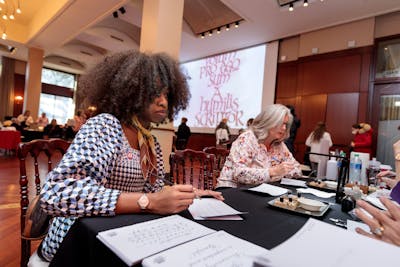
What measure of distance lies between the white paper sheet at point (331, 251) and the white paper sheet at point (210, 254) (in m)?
0.10

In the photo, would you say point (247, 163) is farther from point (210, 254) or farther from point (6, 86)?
point (6, 86)

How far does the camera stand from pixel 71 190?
2.24 ft

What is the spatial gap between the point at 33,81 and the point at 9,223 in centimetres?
725

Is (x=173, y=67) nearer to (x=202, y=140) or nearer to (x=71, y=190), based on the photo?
(x=71, y=190)

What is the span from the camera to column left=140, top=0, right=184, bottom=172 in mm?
3295

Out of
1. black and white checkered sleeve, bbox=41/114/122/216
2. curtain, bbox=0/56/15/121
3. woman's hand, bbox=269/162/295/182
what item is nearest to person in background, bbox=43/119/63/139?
curtain, bbox=0/56/15/121

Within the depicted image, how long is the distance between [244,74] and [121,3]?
383 cm

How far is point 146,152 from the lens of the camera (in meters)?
0.99

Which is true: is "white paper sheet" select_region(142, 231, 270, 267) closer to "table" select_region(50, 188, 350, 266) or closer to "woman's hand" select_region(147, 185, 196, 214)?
"table" select_region(50, 188, 350, 266)

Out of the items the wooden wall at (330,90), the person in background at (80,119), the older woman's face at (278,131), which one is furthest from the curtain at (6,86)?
the older woman's face at (278,131)

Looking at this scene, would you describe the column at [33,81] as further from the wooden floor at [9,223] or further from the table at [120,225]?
the table at [120,225]

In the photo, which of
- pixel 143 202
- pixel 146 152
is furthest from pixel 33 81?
pixel 143 202

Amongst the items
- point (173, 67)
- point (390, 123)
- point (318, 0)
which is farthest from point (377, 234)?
point (390, 123)

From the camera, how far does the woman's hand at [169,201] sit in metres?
0.74
